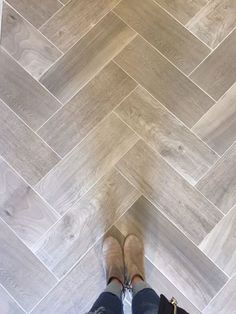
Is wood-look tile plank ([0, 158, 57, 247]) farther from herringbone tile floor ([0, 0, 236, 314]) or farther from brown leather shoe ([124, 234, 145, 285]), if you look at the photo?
brown leather shoe ([124, 234, 145, 285])

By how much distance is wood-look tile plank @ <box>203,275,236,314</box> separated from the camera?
4.12 feet

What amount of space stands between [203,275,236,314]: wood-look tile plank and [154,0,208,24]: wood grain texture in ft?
2.98

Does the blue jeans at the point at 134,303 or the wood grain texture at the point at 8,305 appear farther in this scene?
the wood grain texture at the point at 8,305

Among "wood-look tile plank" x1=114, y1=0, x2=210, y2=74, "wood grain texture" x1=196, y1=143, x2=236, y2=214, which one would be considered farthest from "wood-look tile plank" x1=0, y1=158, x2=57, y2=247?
"wood-look tile plank" x1=114, y1=0, x2=210, y2=74

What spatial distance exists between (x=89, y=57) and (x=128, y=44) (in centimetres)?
14

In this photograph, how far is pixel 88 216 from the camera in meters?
1.33

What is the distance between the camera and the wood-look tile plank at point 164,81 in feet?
4.63

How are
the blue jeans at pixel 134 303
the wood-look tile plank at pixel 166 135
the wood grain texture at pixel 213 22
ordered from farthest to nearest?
1. the wood grain texture at pixel 213 22
2. the wood-look tile plank at pixel 166 135
3. the blue jeans at pixel 134 303

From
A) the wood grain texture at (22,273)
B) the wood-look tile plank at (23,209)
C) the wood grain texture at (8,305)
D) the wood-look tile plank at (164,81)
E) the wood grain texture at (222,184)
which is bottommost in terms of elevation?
the wood grain texture at (8,305)

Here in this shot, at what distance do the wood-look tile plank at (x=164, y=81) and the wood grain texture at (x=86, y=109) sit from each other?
0.05 m

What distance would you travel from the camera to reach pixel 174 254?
4.26 feet

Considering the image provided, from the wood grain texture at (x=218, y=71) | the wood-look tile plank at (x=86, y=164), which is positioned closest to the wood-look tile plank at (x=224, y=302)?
the wood-look tile plank at (x=86, y=164)

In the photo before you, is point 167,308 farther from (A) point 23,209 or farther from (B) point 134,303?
(A) point 23,209

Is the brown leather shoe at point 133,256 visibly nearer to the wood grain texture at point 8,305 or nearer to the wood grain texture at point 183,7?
the wood grain texture at point 8,305
